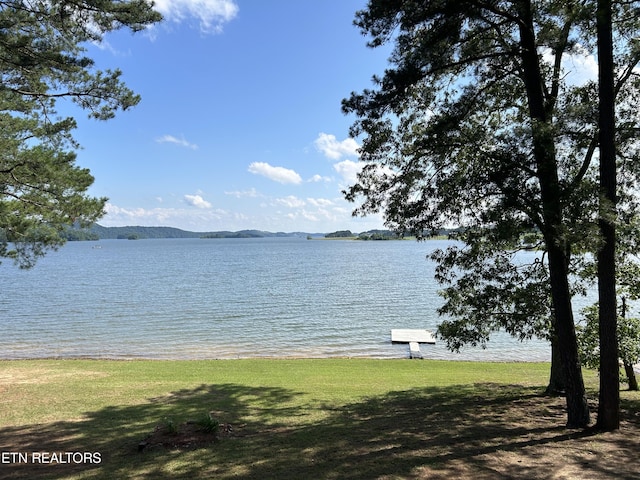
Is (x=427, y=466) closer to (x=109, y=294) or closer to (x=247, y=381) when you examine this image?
(x=247, y=381)

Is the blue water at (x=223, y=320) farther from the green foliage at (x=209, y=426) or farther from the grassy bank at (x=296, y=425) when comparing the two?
the green foliage at (x=209, y=426)

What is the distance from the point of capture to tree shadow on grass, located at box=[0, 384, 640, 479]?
480 cm

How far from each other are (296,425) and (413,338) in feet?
45.1

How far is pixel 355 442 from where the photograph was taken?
5.81 metres

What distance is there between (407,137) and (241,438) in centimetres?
602

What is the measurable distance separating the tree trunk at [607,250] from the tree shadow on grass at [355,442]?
1.64 ft

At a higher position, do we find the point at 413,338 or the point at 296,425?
the point at 296,425

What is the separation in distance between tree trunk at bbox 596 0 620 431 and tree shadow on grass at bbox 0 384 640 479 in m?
0.50

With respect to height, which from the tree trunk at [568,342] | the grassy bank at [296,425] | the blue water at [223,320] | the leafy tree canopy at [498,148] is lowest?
the blue water at [223,320]

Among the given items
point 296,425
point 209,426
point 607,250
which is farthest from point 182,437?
point 607,250

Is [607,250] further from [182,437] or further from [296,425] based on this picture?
[182,437]

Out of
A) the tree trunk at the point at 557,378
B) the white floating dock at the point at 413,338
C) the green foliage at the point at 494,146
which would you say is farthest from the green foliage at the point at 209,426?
the white floating dock at the point at 413,338

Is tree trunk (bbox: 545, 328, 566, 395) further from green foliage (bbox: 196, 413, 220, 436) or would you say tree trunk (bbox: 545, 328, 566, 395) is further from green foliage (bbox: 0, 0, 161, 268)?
green foliage (bbox: 0, 0, 161, 268)

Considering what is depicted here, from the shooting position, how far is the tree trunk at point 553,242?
599 cm
